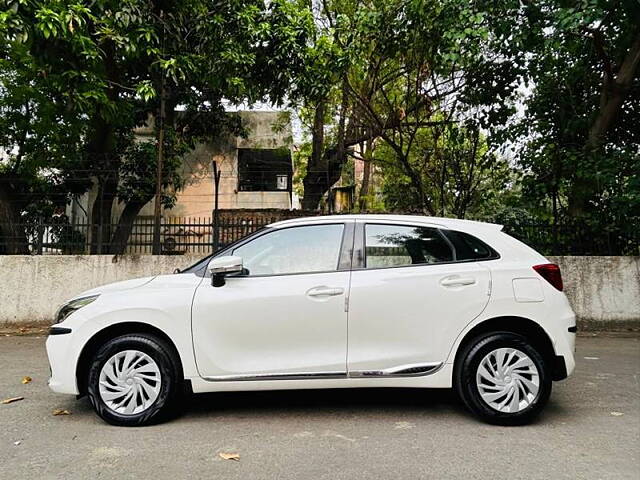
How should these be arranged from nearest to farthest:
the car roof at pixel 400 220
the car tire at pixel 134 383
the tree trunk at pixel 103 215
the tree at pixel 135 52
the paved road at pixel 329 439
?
the paved road at pixel 329 439 < the car tire at pixel 134 383 < the car roof at pixel 400 220 < the tree at pixel 135 52 < the tree trunk at pixel 103 215

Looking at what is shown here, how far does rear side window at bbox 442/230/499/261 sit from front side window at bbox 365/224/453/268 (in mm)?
68

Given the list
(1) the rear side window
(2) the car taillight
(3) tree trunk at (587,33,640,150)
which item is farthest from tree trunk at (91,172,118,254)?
(3) tree trunk at (587,33,640,150)

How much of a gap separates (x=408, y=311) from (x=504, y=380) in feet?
3.09

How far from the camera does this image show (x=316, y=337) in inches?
146

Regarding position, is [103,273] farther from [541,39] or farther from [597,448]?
[541,39]

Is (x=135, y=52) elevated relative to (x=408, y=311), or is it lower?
elevated

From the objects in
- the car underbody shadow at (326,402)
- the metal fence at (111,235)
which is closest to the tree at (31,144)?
the metal fence at (111,235)

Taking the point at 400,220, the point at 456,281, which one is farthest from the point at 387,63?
the point at 456,281

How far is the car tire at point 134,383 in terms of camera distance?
12.1 feet

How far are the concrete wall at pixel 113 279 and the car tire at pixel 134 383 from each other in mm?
4500

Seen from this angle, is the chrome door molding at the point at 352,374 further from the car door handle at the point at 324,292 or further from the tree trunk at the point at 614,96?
the tree trunk at the point at 614,96

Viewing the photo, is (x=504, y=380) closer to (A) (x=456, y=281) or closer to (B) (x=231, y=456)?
(A) (x=456, y=281)

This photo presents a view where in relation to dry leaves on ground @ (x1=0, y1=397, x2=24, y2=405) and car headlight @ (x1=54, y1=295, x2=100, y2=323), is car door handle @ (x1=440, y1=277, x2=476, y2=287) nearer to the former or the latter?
car headlight @ (x1=54, y1=295, x2=100, y2=323)

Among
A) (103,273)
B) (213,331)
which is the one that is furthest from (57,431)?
(103,273)
